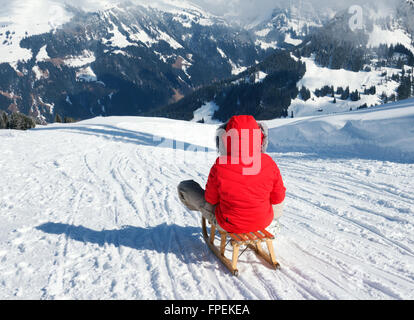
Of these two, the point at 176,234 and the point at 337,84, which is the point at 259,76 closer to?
the point at 337,84

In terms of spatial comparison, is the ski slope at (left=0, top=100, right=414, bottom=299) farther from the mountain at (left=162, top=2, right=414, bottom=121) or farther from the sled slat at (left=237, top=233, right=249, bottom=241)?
the mountain at (left=162, top=2, right=414, bottom=121)

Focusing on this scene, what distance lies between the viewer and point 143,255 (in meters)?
4.89

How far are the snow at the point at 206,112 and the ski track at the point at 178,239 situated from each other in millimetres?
163043

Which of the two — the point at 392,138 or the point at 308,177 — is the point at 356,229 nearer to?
the point at 308,177

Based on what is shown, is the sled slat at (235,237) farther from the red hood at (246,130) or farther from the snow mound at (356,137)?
the snow mound at (356,137)

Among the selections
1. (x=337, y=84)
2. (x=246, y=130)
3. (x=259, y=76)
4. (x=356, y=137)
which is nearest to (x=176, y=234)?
(x=246, y=130)

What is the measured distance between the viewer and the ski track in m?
3.94

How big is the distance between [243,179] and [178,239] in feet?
7.23

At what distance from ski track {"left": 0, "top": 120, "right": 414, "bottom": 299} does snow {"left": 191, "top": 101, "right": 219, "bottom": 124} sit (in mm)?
163043

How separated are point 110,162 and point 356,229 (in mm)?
9444

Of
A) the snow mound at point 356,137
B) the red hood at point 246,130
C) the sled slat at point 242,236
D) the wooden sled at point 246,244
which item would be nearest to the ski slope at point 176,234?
the wooden sled at point 246,244

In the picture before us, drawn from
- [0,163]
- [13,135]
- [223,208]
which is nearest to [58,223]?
[223,208]

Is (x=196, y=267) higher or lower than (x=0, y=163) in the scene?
lower
